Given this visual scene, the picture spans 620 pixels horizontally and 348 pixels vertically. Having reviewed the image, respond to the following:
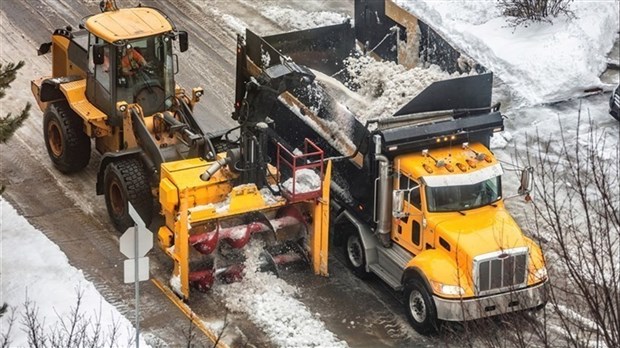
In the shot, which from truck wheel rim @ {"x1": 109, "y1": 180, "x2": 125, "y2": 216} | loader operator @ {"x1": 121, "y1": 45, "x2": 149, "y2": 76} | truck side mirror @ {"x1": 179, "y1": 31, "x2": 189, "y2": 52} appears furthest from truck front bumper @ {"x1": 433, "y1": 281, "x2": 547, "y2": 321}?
loader operator @ {"x1": 121, "y1": 45, "x2": 149, "y2": 76}

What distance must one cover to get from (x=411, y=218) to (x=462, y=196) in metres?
0.76

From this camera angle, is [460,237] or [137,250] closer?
[137,250]

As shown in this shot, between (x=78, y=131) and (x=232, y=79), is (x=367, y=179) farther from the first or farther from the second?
(x=232, y=79)

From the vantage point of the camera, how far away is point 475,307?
15.5 m

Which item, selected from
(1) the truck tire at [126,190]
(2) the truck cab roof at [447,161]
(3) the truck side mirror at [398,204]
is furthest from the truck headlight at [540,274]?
(1) the truck tire at [126,190]

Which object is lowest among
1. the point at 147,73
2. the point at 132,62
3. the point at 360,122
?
the point at 360,122

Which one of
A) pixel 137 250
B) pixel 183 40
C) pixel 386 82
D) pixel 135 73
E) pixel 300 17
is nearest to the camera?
pixel 137 250

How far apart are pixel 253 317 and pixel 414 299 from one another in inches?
86.6

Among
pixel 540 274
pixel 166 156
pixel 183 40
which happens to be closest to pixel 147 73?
pixel 183 40

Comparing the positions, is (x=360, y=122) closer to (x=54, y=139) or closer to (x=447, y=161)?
(x=447, y=161)

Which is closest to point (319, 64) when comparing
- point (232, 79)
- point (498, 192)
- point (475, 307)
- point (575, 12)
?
point (232, 79)

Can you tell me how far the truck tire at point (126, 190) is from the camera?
17469 mm

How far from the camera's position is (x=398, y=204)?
16.1m

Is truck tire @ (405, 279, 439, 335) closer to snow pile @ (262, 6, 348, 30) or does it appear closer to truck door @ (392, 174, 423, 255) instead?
truck door @ (392, 174, 423, 255)
